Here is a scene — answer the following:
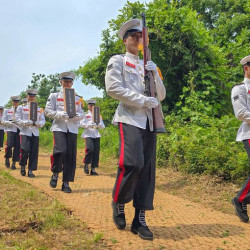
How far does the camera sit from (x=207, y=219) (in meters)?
4.24

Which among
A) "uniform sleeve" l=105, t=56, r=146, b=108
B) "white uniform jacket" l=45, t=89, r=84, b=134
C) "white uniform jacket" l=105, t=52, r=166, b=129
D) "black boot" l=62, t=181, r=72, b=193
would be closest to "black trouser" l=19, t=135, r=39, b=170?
"white uniform jacket" l=45, t=89, r=84, b=134

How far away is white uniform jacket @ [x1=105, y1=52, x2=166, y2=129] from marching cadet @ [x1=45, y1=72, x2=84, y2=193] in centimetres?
248

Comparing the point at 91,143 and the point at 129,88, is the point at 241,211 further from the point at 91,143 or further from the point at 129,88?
the point at 91,143

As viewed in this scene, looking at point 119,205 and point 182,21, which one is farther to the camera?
point 182,21

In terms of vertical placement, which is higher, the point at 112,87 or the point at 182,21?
the point at 182,21

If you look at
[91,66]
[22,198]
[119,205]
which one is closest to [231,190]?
[119,205]

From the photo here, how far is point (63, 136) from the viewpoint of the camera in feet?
19.5

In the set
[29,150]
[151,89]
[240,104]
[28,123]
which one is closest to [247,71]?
[240,104]

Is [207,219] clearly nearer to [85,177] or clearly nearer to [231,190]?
[231,190]

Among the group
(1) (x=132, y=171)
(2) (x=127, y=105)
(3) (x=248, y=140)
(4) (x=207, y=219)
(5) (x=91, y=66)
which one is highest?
(5) (x=91, y=66)

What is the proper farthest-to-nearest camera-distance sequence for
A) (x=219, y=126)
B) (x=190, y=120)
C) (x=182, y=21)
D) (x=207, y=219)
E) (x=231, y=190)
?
(x=182, y=21), (x=190, y=120), (x=219, y=126), (x=231, y=190), (x=207, y=219)

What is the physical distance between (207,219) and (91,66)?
10745 millimetres

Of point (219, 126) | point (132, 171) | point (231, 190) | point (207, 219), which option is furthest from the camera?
point (219, 126)

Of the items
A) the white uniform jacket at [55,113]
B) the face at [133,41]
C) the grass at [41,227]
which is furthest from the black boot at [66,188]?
the face at [133,41]
